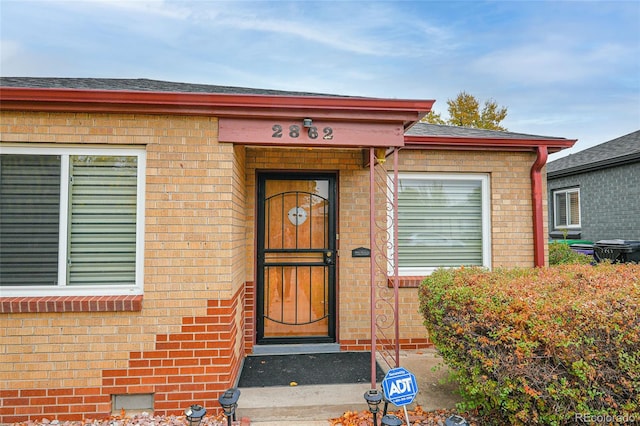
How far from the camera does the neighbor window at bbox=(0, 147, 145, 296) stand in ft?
9.57

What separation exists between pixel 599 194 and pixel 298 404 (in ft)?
32.0

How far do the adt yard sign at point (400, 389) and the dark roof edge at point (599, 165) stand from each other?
28.5 feet

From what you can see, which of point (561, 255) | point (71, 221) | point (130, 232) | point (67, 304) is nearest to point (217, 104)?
point (130, 232)

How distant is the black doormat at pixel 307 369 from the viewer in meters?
3.30

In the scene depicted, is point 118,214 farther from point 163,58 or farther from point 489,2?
point 489,2

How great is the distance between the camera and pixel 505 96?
1731 cm

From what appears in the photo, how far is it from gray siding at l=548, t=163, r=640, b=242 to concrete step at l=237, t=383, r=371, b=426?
8.70m

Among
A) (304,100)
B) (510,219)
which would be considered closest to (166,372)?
(304,100)

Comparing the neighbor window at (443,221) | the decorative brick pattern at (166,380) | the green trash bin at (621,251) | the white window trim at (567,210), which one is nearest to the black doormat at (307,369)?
the decorative brick pattern at (166,380)

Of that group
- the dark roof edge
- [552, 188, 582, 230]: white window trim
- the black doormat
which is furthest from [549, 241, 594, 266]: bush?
the black doormat

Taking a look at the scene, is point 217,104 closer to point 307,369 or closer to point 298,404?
point 298,404

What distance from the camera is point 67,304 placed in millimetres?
2793

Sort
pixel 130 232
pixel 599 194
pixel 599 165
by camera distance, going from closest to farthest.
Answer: pixel 130 232 → pixel 599 165 → pixel 599 194

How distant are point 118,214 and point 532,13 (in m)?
9.92
